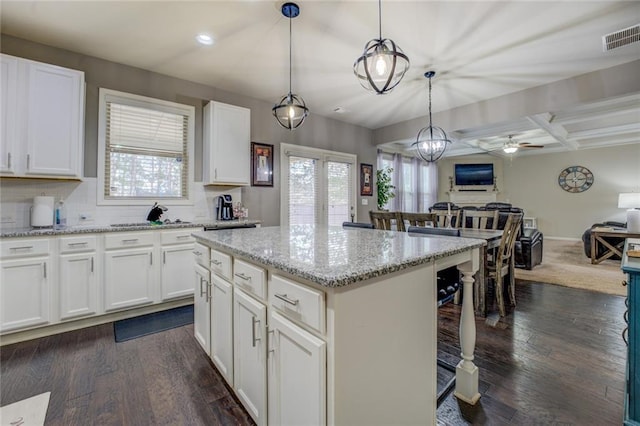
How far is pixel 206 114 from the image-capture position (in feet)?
12.1

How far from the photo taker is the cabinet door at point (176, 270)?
304 centimetres

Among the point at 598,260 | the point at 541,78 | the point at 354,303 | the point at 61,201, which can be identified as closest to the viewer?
the point at 354,303

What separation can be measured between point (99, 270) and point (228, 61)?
8.39 ft

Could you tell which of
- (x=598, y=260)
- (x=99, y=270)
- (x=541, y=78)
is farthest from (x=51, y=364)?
(x=598, y=260)

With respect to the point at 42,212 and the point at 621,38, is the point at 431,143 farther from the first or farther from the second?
the point at 42,212

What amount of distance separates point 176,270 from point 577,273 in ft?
19.5

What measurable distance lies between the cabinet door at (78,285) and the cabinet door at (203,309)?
4.20 ft

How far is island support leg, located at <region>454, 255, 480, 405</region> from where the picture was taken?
1.64 meters

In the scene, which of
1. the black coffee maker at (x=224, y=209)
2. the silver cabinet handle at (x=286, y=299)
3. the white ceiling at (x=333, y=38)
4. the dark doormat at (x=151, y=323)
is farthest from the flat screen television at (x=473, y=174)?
the silver cabinet handle at (x=286, y=299)

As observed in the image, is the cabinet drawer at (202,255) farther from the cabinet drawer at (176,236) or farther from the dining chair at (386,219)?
the dining chair at (386,219)

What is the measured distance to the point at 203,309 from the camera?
2080 mm

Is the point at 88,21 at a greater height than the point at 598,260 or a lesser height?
greater

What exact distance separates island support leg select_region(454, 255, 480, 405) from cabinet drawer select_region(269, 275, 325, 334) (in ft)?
3.46

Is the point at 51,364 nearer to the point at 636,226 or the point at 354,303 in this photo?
the point at 354,303
